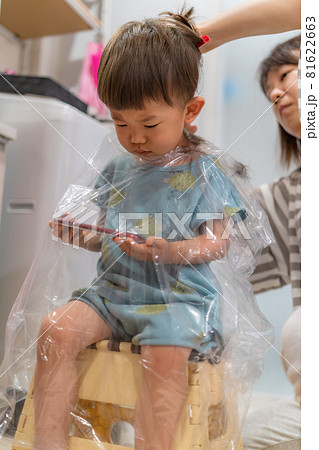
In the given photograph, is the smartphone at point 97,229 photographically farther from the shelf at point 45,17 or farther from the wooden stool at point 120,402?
the shelf at point 45,17

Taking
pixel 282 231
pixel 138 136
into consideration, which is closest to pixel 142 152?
pixel 138 136

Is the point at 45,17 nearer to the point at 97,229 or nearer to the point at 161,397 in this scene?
the point at 97,229

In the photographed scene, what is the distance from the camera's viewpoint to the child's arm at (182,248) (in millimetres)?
497

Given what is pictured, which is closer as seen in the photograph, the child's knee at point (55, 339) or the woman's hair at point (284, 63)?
the child's knee at point (55, 339)

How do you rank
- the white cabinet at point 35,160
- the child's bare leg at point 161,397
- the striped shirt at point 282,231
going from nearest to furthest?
the child's bare leg at point 161,397
the white cabinet at point 35,160
the striped shirt at point 282,231

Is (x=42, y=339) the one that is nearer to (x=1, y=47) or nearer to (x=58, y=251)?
(x=58, y=251)

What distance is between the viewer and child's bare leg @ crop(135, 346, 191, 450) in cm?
46

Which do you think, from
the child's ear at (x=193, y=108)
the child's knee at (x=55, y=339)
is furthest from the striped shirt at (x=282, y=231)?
the child's knee at (x=55, y=339)

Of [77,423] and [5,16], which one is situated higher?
[5,16]

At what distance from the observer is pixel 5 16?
651mm

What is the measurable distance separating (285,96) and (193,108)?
0.19m

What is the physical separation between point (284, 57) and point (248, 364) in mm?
438

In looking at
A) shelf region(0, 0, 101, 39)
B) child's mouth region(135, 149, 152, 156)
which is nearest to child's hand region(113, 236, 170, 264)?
child's mouth region(135, 149, 152, 156)

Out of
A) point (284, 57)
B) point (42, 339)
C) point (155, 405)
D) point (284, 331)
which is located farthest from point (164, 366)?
point (284, 57)
